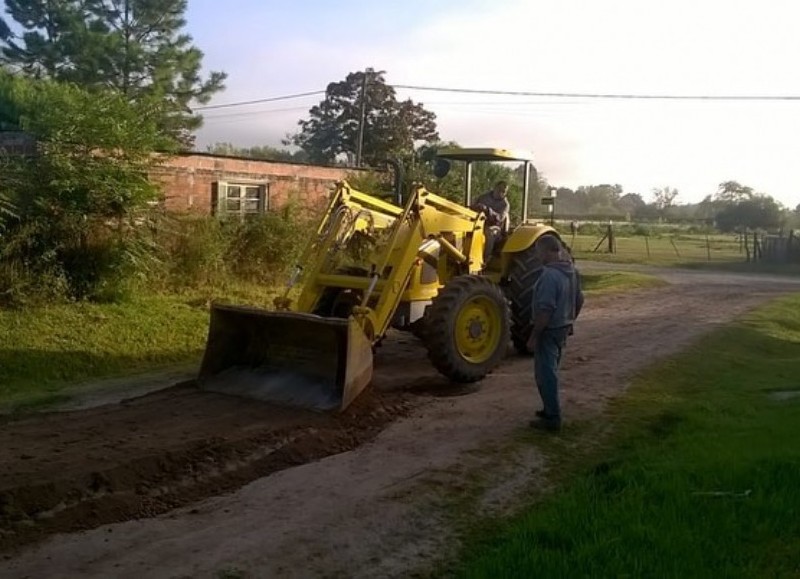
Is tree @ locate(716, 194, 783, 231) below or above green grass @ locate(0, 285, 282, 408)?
above

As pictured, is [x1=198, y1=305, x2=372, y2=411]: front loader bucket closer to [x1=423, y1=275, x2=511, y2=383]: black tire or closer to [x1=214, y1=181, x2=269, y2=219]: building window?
[x1=423, y1=275, x2=511, y2=383]: black tire

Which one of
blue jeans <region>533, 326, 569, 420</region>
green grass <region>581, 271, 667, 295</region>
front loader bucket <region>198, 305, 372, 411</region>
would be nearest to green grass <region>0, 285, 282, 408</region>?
front loader bucket <region>198, 305, 372, 411</region>

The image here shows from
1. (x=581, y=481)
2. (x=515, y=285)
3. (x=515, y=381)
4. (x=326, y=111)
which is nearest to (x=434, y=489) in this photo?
(x=581, y=481)

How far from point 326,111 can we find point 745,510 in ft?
155

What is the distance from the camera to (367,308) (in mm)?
9969

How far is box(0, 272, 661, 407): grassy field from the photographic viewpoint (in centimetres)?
1243

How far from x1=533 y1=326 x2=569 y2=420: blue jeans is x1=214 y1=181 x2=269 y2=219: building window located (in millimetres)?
11694

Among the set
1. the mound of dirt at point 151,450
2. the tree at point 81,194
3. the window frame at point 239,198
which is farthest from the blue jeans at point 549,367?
the window frame at point 239,198

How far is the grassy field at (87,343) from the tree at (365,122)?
31.3 metres

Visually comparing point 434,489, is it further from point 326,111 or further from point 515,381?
point 326,111

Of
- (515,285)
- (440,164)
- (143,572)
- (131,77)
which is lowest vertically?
(143,572)

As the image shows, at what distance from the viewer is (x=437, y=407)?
1003 centimetres

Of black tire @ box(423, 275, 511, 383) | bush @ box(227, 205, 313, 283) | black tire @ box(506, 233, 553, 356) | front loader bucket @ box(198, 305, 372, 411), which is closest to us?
front loader bucket @ box(198, 305, 372, 411)

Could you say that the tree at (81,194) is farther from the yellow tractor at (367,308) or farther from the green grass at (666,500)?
the green grass at (666,500)
